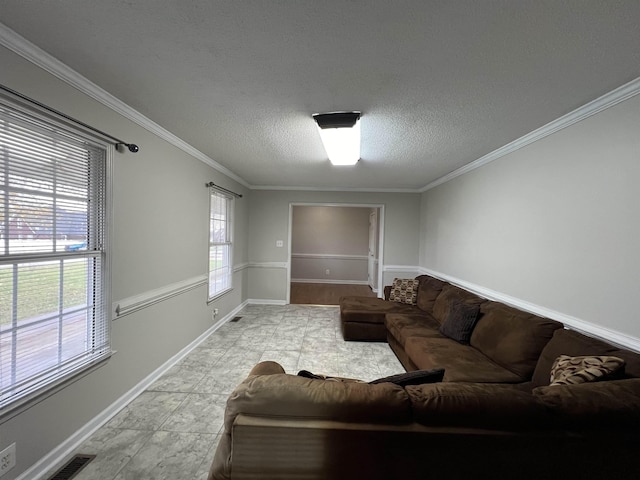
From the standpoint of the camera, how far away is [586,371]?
143cm

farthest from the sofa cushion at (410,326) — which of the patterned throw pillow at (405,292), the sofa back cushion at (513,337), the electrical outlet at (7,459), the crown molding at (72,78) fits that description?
the crown molding at (72,78)

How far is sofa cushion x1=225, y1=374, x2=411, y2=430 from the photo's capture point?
1.10 m

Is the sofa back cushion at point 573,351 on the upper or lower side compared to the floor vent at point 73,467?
upper

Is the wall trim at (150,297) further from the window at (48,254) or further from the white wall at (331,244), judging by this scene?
the white wall at (331,244)

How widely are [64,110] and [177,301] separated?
1.97 m

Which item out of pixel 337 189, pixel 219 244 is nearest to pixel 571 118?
A: pixel 337 189

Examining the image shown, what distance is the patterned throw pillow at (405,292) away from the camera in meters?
4.21

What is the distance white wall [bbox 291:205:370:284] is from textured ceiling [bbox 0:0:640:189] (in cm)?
590

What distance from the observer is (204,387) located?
252cm

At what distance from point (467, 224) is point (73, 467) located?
4.26 meters

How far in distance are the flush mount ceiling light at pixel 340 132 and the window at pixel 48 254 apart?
1675mm

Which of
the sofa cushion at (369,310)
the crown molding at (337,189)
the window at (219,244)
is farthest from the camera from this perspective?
the crown molding at (337,189)

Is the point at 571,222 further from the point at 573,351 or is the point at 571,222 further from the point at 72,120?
the point at 72,120

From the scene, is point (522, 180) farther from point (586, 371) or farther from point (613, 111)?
point (586, 371)
